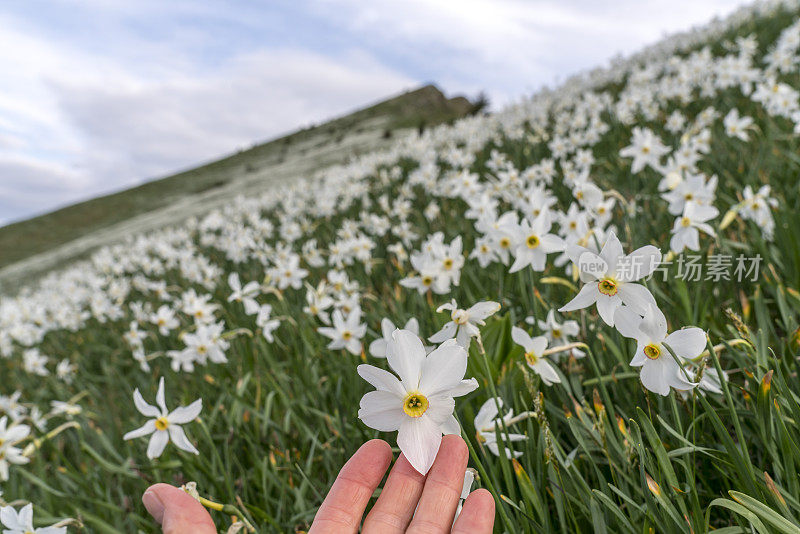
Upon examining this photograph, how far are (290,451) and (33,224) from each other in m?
36.4

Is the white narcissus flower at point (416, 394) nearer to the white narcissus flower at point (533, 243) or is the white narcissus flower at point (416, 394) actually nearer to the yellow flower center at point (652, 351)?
the yellow flower center at point (652, 351)

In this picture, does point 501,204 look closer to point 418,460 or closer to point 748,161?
point 748,161

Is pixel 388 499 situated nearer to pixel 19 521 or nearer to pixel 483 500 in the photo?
pixel 483 500

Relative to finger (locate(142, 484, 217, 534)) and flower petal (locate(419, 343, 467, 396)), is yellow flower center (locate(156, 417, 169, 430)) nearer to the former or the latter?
finger (locate(142, 484, 217, 534))

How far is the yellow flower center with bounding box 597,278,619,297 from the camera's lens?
4.32 ft

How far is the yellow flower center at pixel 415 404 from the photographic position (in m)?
1.11

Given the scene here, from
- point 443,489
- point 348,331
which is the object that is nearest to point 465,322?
point 443,489

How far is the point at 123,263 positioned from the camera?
883 cm

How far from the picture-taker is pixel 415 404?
112cm

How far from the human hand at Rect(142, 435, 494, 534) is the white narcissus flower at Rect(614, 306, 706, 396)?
51cm

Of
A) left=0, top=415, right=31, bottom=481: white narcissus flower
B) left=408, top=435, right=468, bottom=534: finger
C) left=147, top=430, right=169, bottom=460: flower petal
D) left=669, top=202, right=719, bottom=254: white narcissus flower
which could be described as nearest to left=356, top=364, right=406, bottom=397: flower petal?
left=408, top=435, right=468, bottom=534: finger

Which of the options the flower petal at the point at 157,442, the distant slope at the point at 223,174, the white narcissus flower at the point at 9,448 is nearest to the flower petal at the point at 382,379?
the flower petal at the point at 157,442

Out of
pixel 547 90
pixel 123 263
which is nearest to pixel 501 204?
pixel 123 263

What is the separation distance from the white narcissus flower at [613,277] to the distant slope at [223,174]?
19541 mm
